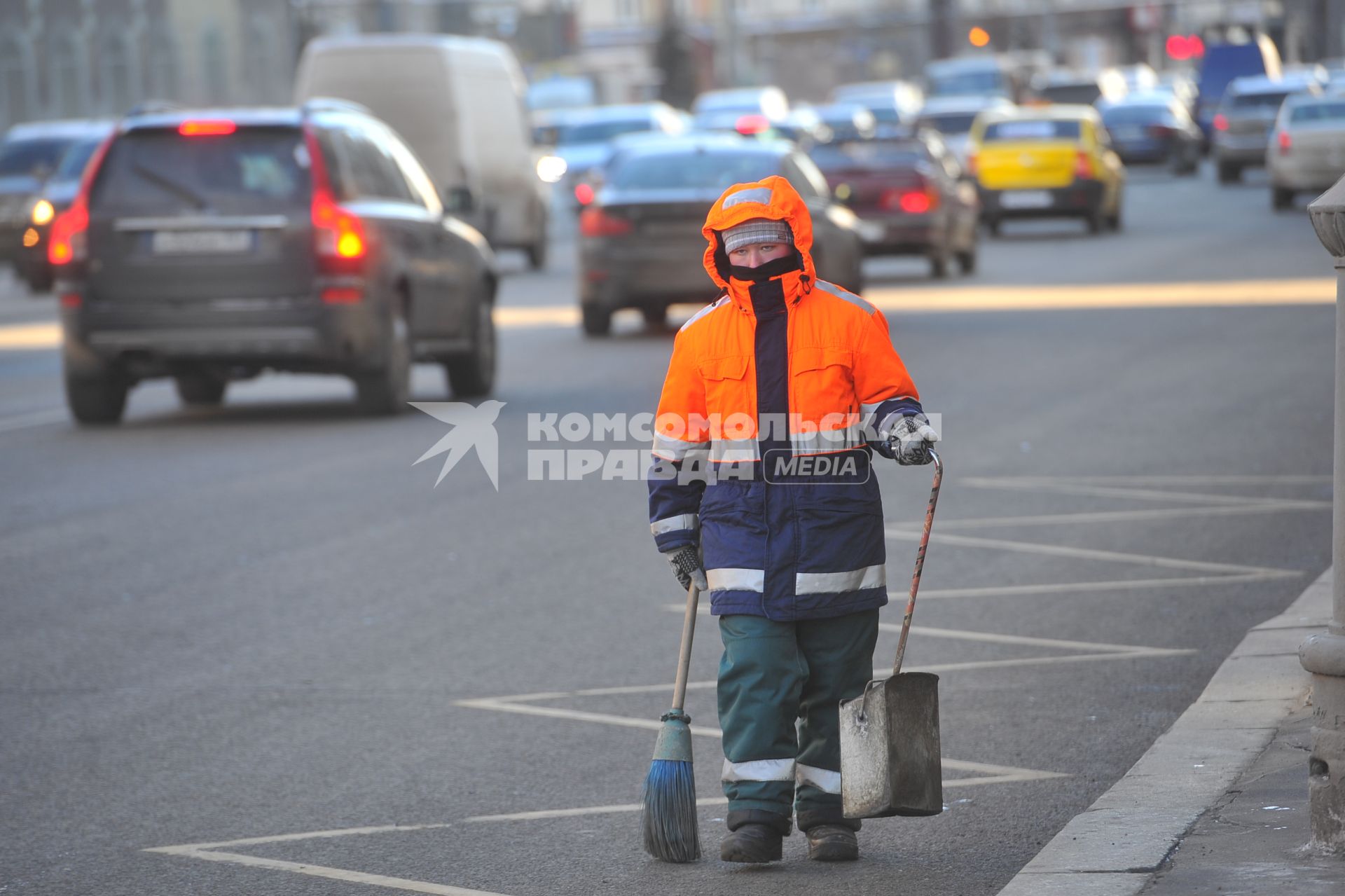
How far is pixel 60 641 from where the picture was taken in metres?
8.05

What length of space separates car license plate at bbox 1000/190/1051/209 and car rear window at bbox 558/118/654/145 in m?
11.9

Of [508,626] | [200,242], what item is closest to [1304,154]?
[200,242]

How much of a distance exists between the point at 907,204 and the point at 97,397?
41.0 feet

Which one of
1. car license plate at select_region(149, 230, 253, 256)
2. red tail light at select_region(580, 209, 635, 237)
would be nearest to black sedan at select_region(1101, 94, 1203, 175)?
red tail light at select_region(580, 209, 635, 237)

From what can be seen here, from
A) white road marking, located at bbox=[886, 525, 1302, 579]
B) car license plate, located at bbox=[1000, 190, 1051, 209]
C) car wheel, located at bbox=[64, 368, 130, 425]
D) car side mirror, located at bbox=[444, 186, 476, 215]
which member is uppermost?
car side mirror, located at bbox=[444, 186, 476, 215]

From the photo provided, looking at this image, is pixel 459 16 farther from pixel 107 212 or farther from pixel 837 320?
pixel 837 320

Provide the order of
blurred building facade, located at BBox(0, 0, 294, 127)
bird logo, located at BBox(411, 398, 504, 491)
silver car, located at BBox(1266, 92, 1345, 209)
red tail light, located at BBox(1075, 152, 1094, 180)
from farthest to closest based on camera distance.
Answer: blurred building facade, located at BBox(0, 0, 294, 127)
silver car, located at BBox(1266, 92, 1345, 209)
red tail light, located at BBox(1075, 152, 1094, 180)
bird logo, located at BBox(411, 398, 504, 491)

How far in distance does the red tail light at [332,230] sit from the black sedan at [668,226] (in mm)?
5106

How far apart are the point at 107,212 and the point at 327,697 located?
24.6 feet

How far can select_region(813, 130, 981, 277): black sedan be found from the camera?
985 inches

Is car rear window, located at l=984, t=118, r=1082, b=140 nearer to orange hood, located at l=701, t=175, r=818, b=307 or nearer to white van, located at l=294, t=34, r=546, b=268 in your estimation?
white van, located at l=294, t=34, r=546, b=268

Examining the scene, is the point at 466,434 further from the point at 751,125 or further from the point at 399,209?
the point at 751,125

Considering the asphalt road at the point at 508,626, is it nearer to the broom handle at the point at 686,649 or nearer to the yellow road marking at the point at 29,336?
the broom handle at the point at 686,649

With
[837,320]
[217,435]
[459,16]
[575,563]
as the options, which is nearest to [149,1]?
[459,16]
